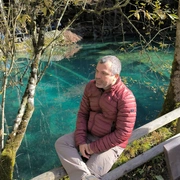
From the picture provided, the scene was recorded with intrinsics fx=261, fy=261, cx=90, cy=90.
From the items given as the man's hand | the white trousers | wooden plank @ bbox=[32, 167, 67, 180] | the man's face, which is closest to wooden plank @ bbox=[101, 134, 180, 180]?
the white trousers

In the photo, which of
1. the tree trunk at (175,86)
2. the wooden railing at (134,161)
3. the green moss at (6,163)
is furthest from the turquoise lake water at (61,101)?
the green moss at (6,163)

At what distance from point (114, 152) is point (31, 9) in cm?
144

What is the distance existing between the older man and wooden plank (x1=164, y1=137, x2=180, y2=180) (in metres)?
0.45

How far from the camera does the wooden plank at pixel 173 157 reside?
4.58ft

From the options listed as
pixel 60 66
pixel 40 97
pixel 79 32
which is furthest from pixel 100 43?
pixel 40 97

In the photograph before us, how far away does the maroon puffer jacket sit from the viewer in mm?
1817

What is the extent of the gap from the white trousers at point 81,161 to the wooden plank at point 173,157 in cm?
56

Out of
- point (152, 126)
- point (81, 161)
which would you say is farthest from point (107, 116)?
point (152, 126)

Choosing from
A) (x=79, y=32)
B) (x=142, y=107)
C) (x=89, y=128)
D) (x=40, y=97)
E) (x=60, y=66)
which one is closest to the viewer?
(x=89, y=128)

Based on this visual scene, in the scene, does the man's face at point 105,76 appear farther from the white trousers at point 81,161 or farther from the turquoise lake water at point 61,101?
the turquoise lake water at point 61,101

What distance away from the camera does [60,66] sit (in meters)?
11.6

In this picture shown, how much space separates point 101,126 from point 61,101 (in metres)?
5.85

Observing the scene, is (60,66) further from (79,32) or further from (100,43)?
(79,32)

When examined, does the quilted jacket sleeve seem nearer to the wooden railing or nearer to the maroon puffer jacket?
the maroon puffer jacket
